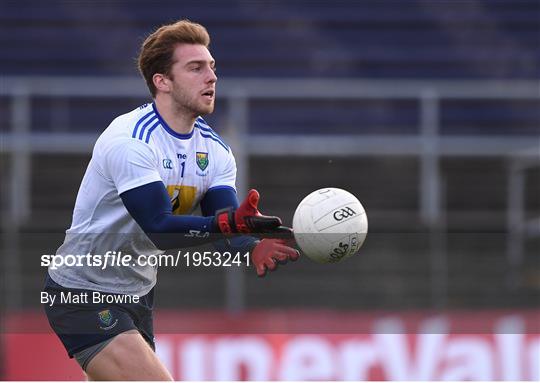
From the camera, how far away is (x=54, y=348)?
26.1ft

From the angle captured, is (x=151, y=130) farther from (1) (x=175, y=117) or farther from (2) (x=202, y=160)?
(2) (x=202, y=160)

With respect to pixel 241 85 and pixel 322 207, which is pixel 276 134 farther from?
pixel 322 207

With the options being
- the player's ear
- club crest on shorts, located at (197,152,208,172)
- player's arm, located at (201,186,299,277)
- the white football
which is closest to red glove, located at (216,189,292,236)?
player's arm, located at (201,186,299,277)

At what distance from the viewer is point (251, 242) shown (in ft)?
16.8

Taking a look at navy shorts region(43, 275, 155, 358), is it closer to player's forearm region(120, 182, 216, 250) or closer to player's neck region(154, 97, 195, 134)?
player's forearm region(120, 182, 216, 250)

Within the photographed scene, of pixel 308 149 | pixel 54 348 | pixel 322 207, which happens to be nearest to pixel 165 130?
pixel 322 207

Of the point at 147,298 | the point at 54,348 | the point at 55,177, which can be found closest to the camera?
the point at 147,298

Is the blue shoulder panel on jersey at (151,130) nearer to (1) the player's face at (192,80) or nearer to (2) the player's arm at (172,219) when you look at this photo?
(1) the player's face at (192,80)

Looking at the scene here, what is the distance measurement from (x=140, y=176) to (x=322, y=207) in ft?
2.64

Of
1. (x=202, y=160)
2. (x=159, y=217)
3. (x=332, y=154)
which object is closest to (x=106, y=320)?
(x=159, y=217)

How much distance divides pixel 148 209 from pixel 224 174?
1.88ft

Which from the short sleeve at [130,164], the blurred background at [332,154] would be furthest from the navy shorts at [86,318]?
the blurred background at [332,154]

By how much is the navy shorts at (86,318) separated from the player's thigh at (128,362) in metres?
0.06

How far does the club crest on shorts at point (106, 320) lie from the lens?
4.85 metres
